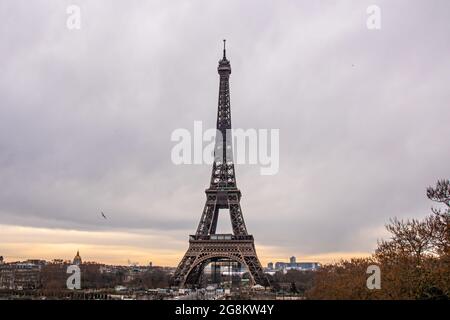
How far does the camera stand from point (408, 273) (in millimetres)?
27094

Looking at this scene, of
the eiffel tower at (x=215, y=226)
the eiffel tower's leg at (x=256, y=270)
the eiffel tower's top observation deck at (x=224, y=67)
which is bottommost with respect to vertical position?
the eiffel tower's leg at (x=256, y=270)

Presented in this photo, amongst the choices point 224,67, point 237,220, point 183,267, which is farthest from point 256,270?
point 224,67

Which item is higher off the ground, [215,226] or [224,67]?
[224,67]

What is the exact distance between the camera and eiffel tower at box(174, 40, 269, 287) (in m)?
57.2

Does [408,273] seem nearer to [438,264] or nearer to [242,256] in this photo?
[438,264]

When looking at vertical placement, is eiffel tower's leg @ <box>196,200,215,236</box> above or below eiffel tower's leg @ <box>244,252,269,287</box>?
above

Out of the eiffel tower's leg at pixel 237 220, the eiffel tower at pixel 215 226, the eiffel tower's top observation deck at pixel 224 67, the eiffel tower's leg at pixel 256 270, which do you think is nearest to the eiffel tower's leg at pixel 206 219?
the eiffel tower at pixel 215 226

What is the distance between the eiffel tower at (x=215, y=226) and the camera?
57250 mm

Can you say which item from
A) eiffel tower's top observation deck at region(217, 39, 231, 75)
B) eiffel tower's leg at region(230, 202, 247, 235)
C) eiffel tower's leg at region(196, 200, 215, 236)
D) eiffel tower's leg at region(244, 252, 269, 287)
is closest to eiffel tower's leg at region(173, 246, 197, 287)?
eiffel tower's leg at region(196, 200, 215, 236)

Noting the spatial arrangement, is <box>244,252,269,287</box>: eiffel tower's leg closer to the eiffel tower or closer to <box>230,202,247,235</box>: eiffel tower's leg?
the eiffel tower

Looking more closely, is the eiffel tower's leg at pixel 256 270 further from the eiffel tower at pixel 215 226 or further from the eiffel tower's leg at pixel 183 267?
the eiffel tower's leg at pixel 183 267

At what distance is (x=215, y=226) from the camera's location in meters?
62.1

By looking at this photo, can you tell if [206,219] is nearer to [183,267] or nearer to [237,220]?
[237,220]
